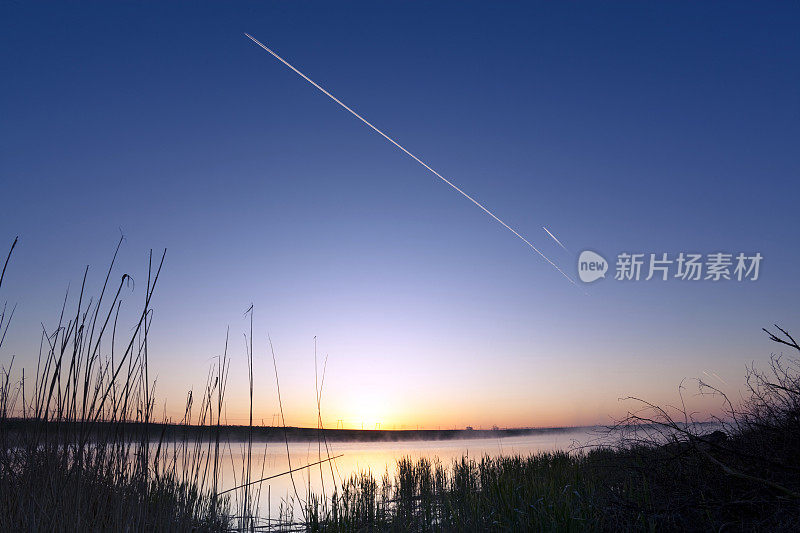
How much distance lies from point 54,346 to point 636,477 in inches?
288

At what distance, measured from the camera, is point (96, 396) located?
5.63 meters

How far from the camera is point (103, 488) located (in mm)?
5852

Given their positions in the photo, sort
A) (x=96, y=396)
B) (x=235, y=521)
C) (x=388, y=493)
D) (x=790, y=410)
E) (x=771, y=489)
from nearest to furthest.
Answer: (x=771, y=489) → (x=790, y=410) → (x=96, y=396) → (x=235, y=521) → (x=388, y=493)

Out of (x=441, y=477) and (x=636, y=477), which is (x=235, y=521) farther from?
(x=636, y=477)

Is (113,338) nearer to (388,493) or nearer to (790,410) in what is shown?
(790,410)

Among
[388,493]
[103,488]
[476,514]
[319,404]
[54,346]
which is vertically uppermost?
[54,346]

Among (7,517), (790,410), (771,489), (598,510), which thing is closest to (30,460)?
(7,517)

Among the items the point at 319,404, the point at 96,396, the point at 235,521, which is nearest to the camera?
the point at 96,396

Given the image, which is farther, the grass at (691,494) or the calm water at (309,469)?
the calm water at (309,469)

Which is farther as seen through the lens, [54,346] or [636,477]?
[636,477]

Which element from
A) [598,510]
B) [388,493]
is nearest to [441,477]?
[388,493]

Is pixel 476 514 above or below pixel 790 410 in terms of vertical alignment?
below

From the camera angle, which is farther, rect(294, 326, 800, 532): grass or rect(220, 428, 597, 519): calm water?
rect(220, 428, 597, 519): calm water

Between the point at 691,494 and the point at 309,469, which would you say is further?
the point at 309,469
